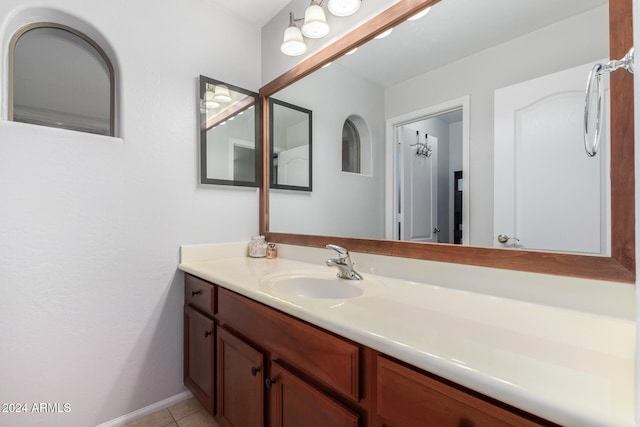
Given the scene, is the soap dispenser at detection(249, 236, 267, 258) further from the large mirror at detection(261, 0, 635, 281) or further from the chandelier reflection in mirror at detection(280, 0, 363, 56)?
the chandelier reflection in mirror at detection(280, 0, 363, 56)

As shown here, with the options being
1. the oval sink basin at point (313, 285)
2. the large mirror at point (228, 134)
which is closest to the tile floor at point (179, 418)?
the oval sink basin at point (313, 285)

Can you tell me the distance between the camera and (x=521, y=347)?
61 centimetres

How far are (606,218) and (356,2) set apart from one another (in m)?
1.33

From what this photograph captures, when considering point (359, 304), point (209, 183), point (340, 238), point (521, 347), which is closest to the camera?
point (521, 347)

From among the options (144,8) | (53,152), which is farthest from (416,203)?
(144,8)

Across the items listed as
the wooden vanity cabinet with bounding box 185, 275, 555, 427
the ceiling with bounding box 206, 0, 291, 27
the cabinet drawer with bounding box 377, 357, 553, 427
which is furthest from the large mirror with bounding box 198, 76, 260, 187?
the cabinet drawer with bounding box 377, 357, 553, 427

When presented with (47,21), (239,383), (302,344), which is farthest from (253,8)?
(239,383)

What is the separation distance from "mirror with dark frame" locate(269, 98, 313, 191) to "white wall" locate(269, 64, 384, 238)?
0.15ft

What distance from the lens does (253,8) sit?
6.26ft

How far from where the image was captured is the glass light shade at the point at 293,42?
66.2 inches

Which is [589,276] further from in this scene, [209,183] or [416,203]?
[209,183]

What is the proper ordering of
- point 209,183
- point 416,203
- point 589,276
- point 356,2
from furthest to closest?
1. point 209,183
2. point 356,2
3. point 416,203
4. point 589,276

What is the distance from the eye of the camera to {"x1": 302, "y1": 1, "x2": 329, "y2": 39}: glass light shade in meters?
1.52

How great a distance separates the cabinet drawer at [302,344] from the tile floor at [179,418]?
78 cm
